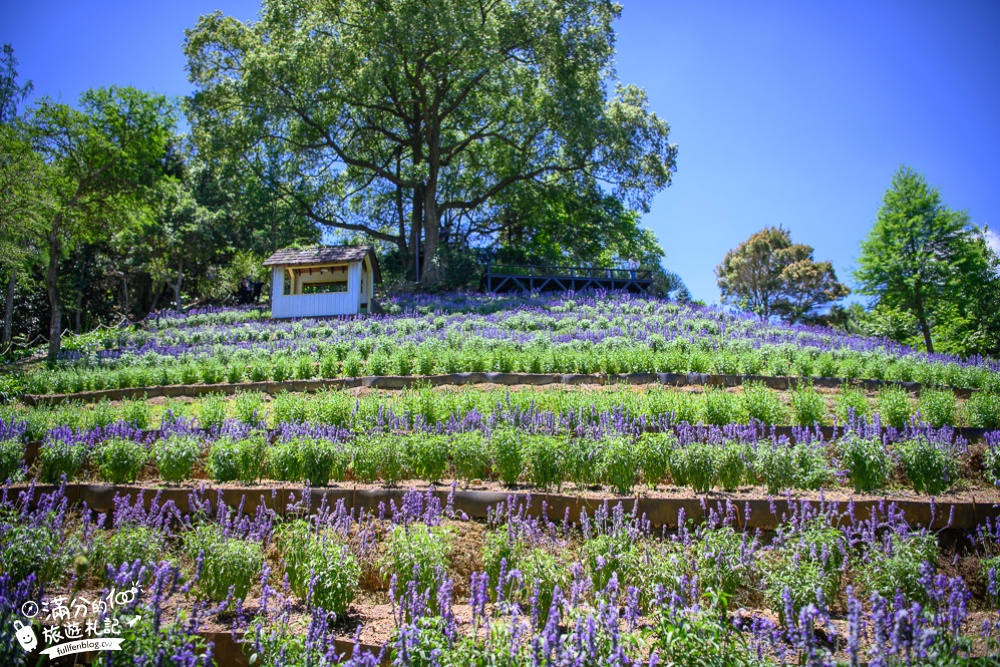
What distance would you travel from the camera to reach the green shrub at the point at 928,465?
6.40 meters

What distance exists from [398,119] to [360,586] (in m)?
34.1

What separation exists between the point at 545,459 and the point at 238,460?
3.13m

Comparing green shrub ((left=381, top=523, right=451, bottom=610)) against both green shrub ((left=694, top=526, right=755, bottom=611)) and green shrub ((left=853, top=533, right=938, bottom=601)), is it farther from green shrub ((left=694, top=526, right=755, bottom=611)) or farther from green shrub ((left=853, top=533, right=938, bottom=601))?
green shrub ((left=853, top=533, right=938, bottom=601))

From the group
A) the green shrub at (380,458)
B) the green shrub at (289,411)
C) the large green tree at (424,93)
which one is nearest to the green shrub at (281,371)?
the green shrub at (289,411)

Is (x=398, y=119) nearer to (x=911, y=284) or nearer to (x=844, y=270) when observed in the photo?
(x=844, y=270)

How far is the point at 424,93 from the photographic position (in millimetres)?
30469

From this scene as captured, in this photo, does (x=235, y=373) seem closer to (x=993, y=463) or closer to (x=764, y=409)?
(x=764, y=409)

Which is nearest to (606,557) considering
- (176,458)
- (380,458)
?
(380,458)

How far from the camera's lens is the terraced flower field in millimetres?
3678

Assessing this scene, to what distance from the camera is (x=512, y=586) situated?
448 cm

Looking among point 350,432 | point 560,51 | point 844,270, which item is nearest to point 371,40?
point 560,51

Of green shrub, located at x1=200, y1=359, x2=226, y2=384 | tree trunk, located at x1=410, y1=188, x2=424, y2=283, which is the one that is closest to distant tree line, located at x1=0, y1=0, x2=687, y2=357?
tree trunk, located at x1=410, y1=188, x2=424, y2=283

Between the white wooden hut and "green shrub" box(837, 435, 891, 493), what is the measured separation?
1965 centimetres

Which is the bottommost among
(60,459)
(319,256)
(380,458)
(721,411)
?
(60,459)
